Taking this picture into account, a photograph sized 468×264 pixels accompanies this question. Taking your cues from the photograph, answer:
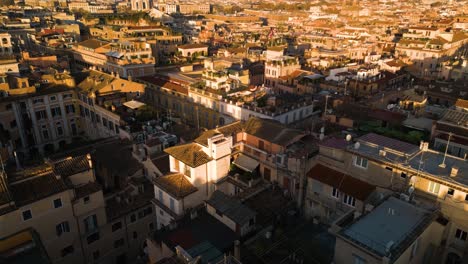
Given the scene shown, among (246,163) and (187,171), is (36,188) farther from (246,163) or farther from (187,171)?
(246,163)

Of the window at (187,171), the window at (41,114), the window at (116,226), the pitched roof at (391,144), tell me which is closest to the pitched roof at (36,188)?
the window at (116,226)

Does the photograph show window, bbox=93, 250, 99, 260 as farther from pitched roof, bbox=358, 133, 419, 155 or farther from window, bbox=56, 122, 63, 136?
window, bbox=56, 122, 63, 136

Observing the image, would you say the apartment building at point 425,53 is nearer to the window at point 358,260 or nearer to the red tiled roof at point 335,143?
the red tiled roof at point 335,143

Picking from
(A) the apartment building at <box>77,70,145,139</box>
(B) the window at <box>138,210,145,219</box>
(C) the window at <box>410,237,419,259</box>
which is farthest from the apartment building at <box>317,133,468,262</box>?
(A) the apartment building at <box>77,70,145,139</box>

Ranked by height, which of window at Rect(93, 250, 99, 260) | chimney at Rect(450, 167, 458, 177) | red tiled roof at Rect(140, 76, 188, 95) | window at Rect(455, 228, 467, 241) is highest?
chimney at Rect(450, 167, 458, 177)

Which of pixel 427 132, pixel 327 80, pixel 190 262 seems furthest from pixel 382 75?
pixel 190 262

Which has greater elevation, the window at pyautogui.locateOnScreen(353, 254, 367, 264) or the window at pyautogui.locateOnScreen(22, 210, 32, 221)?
the window at pyautogui.locateOnScreen(353, 254, 367, 264)
